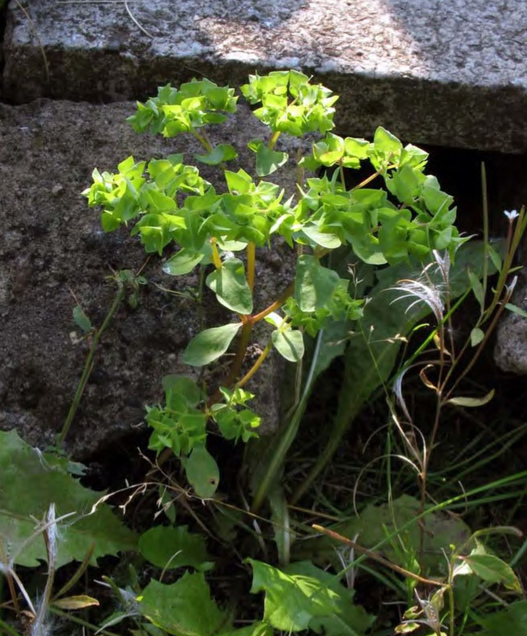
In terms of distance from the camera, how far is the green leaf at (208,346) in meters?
1.48

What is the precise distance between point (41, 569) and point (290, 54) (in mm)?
→ 1295

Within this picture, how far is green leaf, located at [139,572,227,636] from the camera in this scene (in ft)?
4.92

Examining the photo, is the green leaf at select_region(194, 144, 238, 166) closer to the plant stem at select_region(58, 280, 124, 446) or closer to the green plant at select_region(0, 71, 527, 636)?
the green plant at select_region(0, 71, 527, 636)

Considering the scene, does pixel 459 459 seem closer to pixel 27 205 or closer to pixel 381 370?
pixel 381 370

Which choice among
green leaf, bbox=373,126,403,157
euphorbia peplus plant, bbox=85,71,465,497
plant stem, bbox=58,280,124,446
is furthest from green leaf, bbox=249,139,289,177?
plant stem, bbox=58,280,124,446

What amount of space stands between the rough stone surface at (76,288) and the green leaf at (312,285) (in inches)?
16.6

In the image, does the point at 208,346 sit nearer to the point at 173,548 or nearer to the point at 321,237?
the point at 321,237

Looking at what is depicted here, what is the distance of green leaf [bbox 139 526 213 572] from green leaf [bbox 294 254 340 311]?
0.57 m

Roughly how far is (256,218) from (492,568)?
721 mm

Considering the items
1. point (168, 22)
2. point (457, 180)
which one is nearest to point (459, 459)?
point (457, 180)

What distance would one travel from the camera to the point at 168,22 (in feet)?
7.01

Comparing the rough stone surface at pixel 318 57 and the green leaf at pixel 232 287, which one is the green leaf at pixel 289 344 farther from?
the rough stone surface at pixel 318 57

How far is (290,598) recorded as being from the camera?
1533 mm

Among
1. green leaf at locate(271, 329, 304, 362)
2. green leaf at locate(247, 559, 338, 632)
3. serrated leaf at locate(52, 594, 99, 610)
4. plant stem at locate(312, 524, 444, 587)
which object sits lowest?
green leaf at locate(247, 559, 338, 632)
